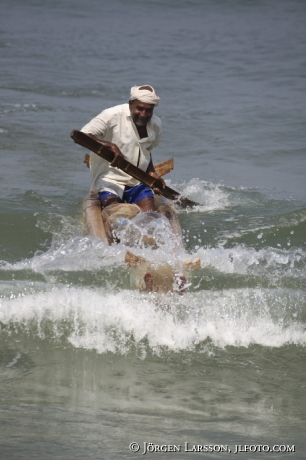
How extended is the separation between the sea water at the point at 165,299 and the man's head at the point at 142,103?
1.16m

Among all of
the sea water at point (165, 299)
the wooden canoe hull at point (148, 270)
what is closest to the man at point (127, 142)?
the wooden canoe hull at point (148, 270)

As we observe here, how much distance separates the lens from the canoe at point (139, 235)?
6.34 meters

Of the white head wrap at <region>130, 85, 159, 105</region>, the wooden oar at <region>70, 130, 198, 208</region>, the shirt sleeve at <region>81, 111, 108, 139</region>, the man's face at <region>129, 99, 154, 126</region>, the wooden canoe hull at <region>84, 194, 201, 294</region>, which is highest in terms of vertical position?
the white head wrap at <region>130, 85, 159, 105</region>

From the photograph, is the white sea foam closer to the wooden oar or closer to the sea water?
the sea water

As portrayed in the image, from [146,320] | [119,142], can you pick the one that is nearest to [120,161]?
[119,142]

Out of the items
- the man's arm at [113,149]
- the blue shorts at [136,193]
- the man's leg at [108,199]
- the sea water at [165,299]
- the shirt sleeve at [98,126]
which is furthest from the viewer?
the blue shorts at [136,193]

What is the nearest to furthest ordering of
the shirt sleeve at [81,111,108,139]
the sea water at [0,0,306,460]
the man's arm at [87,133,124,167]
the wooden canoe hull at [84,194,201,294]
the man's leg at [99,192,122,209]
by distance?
the sea water at [0,0,306,460], the wooden canoe hull at [84,194,201,294], the man's arm at [87,133,124,167], the shirt sleeve at [81,111,108,139], the man's leg at [99,192,122,209]

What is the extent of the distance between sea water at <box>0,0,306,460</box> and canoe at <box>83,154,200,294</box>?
114mm

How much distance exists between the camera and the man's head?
712 centimetres

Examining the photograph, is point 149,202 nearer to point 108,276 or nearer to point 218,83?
point 108,276

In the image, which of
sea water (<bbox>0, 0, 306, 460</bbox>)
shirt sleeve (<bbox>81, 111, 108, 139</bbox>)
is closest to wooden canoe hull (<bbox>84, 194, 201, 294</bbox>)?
sea water (<bbox>0, 0, 306, 460</bbox>)

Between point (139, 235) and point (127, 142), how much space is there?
39.2 inches

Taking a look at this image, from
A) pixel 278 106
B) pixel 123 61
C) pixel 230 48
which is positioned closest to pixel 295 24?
pixel 230 48

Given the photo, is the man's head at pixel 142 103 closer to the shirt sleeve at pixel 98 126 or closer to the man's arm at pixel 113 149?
the shirt sleeve at pixel 98 126
